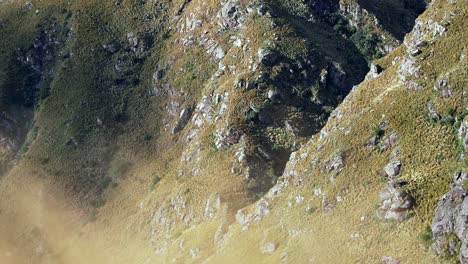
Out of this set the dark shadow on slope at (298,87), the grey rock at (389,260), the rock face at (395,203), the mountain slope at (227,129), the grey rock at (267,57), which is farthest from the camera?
the grey rock at (267,57)

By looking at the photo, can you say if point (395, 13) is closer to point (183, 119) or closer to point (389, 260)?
point (183, 119)

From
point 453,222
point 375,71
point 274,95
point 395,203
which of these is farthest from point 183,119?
point 453,222

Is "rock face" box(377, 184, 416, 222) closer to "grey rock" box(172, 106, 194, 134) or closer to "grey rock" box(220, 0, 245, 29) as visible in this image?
"grey rock" box(172, 106, 194, 134)

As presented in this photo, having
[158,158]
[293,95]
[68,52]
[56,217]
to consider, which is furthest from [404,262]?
[68,52]

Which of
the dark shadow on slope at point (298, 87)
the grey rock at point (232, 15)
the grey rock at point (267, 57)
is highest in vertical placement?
the grey rock at point (232, 15)

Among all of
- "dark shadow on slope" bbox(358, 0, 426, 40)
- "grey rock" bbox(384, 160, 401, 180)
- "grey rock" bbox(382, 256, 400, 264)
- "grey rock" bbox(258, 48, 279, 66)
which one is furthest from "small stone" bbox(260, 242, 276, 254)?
"dark shadow on slope" bbox(358, 0, 426, 40)

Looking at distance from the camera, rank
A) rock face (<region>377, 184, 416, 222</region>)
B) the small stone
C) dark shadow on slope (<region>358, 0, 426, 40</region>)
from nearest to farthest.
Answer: rock face (<region>377, 184, 416, 222</region>), the small stone, dark shadow on slope (<region>358, 0, 426, 40</region>)

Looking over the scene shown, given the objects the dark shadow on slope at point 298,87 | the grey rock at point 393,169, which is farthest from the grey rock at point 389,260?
the dark shadow on slope at point 298,87

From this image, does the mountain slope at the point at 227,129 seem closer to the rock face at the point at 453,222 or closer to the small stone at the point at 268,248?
the small stone at the point at 268,248
